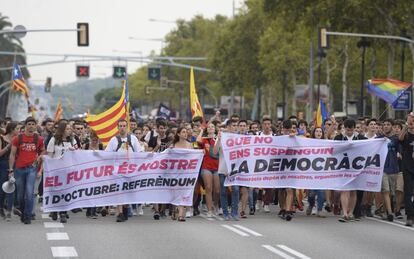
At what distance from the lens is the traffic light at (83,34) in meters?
41.8

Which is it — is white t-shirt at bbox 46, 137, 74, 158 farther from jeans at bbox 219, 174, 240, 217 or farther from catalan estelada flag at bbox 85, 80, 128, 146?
jeans at bbox 219, 174, 240, 217

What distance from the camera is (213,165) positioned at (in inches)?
749

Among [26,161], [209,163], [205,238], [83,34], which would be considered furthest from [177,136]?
[83,34]

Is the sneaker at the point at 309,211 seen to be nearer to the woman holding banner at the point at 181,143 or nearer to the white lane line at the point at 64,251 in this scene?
the woman holding banner at the point at 181,143

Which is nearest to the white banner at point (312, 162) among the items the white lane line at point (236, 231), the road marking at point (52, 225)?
the white lane line at point (236, 231)

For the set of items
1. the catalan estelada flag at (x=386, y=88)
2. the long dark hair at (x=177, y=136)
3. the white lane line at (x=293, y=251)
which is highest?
the catalan estelada flag at (x=386, y=88)

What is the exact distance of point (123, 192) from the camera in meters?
18.4

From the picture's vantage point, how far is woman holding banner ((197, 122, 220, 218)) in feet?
62.2

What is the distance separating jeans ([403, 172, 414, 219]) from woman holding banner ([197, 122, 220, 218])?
3244mm

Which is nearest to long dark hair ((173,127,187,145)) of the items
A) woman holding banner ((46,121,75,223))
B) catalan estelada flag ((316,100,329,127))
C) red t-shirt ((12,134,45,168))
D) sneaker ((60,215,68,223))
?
woman holding banner ((46,121,75,223))

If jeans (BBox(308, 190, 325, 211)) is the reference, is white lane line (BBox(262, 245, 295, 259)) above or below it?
above

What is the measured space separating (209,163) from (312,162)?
186cm

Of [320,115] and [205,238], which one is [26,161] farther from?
[320,115]

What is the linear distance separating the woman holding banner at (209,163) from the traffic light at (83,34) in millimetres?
23163
